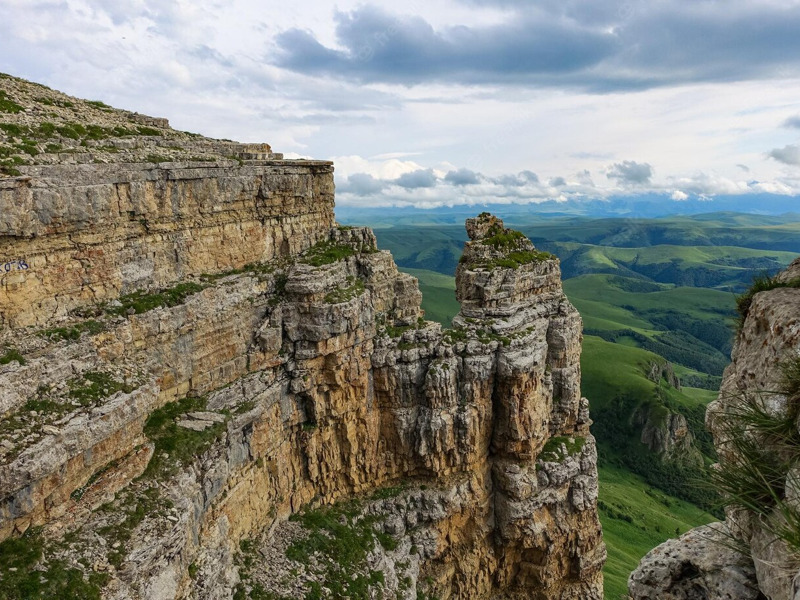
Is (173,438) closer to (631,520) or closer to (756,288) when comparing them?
(756,288)

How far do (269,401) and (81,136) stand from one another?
21.3 m

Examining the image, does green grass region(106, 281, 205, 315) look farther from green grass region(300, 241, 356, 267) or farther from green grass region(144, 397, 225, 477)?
green grass region(300, 241, 356, 267)

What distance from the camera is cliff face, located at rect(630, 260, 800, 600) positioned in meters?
9.98

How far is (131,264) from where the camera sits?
2919 cm

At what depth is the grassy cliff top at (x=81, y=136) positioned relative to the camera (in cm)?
2623

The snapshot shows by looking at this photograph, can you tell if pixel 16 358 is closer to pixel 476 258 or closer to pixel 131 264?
pixel 131 264

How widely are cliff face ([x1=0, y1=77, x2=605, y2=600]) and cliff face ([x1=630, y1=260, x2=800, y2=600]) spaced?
852 inches

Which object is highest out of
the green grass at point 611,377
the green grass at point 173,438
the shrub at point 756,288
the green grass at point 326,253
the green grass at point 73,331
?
the shrub at point 756,288

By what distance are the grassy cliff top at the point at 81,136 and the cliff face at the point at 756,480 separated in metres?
30.7

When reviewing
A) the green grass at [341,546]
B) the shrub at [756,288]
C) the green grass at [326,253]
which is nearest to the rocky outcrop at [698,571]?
the shrub at [756,288]

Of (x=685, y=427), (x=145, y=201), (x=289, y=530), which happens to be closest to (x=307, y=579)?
(x=289, y=530)

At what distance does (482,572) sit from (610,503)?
216 ft

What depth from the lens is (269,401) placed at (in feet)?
120

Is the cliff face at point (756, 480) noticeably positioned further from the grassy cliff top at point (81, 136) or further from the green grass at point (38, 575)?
the grassy cliff top at point (81, 136)
